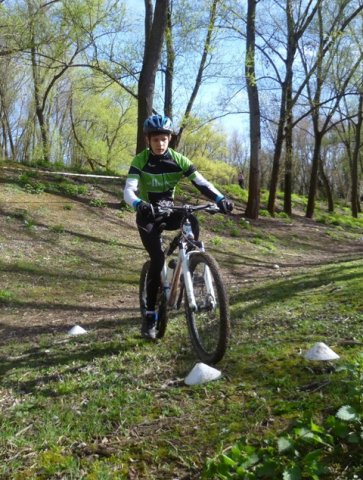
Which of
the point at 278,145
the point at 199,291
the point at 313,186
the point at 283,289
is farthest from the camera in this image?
the point at 313,186

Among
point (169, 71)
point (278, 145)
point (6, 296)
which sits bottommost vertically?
point (6, 296)

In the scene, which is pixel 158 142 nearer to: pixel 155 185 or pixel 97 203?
pixel 155 185

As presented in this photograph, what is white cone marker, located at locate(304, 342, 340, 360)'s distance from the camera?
3.23m

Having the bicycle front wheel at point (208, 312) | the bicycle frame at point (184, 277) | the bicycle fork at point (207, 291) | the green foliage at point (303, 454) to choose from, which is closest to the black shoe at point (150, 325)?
the bicycle frame at point (184, 277)

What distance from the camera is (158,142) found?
14.0 feet

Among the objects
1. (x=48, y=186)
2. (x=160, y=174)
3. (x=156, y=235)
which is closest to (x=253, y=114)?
(x=48, y=186)

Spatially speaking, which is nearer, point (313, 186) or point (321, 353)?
point (321, 353)

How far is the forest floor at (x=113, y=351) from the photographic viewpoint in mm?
2527

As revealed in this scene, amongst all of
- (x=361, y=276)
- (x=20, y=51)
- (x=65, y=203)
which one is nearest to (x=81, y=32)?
(x=20, y=51)

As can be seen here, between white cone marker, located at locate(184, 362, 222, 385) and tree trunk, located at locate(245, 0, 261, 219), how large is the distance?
13.6 meters

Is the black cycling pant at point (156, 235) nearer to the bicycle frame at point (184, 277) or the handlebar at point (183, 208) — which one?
the bicycle frame at point (184, 277)

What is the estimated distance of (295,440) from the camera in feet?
7.14

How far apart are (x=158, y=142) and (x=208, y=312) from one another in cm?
162

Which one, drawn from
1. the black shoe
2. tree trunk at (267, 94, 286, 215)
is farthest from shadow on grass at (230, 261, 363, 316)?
tree trunk at (267, 94, 286, 215)
